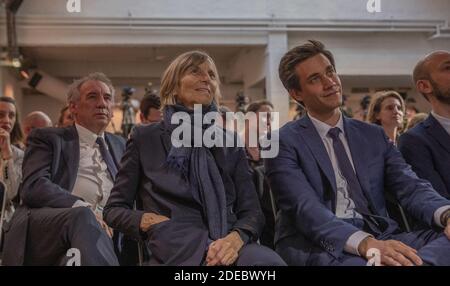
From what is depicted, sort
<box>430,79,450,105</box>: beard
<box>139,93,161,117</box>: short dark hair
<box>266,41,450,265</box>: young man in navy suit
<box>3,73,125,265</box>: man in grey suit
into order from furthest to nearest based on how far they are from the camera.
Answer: <box>139,93,161,117</box>: short dark hair, <box>430,79,450,105</box>: beard, <box>3,73,125,265</box>: man in grey suit, <box>266,41,450,265</box>: young man in navy suit

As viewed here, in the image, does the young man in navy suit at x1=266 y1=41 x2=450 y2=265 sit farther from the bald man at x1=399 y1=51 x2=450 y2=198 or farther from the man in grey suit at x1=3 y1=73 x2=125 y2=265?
the man in grey suit at x1=3 y1=73 x2=125 y2=265

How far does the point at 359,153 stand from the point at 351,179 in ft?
0.33

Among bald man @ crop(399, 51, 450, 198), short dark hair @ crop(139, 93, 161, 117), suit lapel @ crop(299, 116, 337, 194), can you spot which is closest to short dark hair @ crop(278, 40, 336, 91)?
suit lapel @ crop(299, 116, 337, 194)

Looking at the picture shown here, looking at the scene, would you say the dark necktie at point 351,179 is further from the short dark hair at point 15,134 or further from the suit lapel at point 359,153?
the short dark hair at point 15,134

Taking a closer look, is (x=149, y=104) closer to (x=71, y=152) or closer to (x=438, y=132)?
(x=71, y=152)

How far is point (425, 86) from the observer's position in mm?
1898

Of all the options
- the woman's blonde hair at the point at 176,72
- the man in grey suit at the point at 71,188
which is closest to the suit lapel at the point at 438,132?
the woman's blonde hair at the point at 176,72

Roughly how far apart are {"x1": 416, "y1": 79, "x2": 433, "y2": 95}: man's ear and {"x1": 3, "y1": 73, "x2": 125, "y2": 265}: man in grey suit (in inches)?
50.5

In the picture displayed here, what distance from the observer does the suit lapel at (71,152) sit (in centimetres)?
195

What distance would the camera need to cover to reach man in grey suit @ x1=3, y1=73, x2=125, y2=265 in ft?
5.07

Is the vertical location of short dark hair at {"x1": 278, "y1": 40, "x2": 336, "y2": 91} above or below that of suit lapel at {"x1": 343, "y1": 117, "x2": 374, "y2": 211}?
above

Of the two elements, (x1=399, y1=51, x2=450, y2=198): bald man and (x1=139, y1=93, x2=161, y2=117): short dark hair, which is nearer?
(x1=399, y1=51, x2=450, y2=198): bald man

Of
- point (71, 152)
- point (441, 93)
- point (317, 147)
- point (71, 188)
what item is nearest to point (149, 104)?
point (71, 152)
